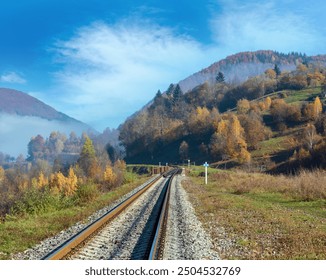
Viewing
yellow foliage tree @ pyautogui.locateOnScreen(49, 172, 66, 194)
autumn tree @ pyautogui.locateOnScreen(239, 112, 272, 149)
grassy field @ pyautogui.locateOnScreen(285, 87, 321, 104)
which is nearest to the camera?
yellow foliage tree @ pyautogui.locateOnScreen(49, 172, 66, 194)

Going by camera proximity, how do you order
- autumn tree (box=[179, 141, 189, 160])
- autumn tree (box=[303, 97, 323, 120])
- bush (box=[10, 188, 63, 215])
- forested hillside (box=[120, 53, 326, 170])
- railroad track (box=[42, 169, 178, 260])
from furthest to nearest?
autumn tree (box=[179, 141, 189, 160])
autumn tree (box=[303, 97, 323, 120])
forested hillside (box=[120, 53, 326, 170])
bush (box=[10, 188, 63, 215])
railroad track (box=[42, 169, 178, 260])

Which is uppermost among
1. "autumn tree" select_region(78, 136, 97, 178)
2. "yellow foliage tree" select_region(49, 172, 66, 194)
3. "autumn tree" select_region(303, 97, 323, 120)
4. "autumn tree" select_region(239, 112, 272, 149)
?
"autumn tree" select_region(303, 97, 323, 120)

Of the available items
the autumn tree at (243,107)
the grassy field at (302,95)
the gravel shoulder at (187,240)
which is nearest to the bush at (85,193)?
the gravel shoulder at (187,240)

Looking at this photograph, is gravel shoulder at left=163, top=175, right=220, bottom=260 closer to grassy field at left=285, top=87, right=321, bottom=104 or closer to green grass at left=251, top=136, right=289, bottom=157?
green grass at left=251, top=136, right=289, bottom=157

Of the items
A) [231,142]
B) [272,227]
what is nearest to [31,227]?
[272,227]

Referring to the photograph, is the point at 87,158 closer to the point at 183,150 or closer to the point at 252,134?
the point at 183,150

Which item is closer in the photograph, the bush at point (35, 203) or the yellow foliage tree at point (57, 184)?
the bush at point (35, 203)

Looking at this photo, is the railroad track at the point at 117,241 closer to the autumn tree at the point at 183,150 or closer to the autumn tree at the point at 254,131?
the autumn tree at the point at 254,131

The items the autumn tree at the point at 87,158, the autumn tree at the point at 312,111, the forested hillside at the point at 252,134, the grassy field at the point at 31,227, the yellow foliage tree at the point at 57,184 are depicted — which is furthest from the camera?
the autumn tree at the point at 87,158

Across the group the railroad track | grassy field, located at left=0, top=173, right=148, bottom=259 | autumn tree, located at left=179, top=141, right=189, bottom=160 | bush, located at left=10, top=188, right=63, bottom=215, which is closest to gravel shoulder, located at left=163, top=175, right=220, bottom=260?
the railroad track

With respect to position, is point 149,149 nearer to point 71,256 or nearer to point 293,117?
point 293,117

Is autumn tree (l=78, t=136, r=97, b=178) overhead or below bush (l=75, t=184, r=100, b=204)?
overhead
